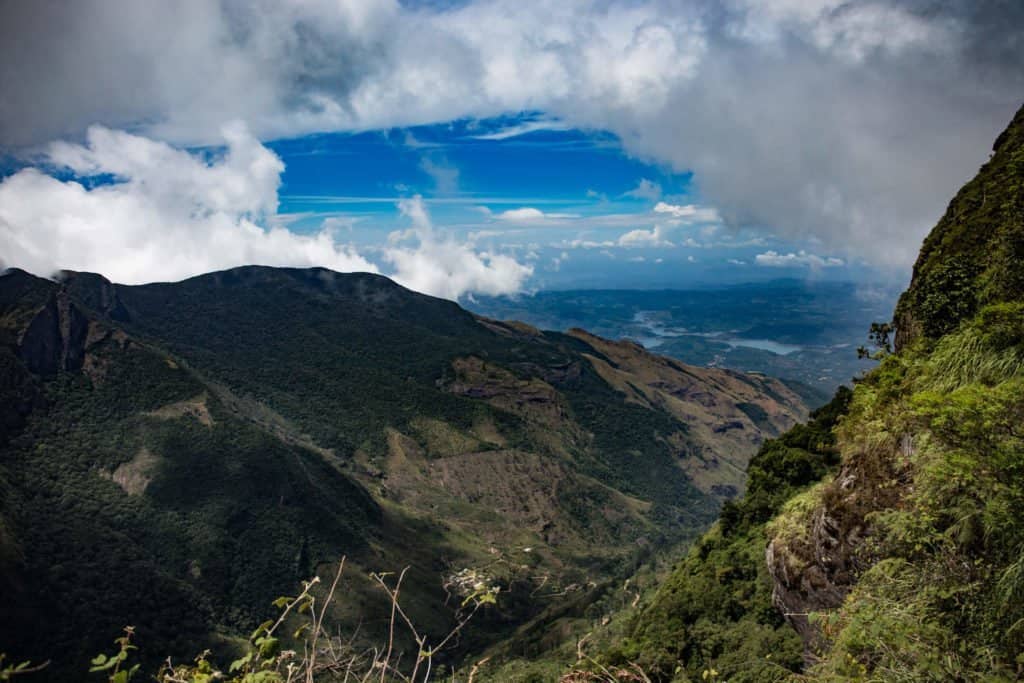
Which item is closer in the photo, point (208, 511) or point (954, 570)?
point (954, 570)

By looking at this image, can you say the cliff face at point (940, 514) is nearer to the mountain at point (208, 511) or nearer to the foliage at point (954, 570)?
the foliage at point (954, 570)

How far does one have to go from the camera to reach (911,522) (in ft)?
27.1

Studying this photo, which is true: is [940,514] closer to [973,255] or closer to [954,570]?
[954,570]

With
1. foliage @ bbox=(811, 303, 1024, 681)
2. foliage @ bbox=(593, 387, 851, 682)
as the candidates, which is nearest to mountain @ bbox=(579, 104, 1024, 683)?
foliage @ bbox=(811, 303, 1024, 681)

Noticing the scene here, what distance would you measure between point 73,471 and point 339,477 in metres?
59.6

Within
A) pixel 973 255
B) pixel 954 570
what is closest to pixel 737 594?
pixel 973 255

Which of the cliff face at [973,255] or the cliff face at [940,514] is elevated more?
the cliff face at [973,255]

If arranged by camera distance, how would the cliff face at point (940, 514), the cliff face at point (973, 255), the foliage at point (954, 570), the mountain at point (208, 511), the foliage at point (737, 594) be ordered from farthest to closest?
the mountain at point (208, 511)
the foliage at point (737, 594)
the cliff face at point (973, 255)
the cliff face at point (940, 514)
the foliage at point (954, 570)

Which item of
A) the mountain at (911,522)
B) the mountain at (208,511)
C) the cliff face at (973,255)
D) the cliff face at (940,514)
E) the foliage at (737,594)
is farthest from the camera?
the mountain at (208,511)

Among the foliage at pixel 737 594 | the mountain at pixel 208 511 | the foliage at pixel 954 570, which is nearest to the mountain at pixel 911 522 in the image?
the foliage at pixel 954 570

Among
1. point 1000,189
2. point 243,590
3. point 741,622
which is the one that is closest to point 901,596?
point 741,622

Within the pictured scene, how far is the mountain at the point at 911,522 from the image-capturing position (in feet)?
22.3

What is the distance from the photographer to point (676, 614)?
33031 millimetres

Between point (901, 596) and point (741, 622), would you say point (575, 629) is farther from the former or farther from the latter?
point (901, 596)
